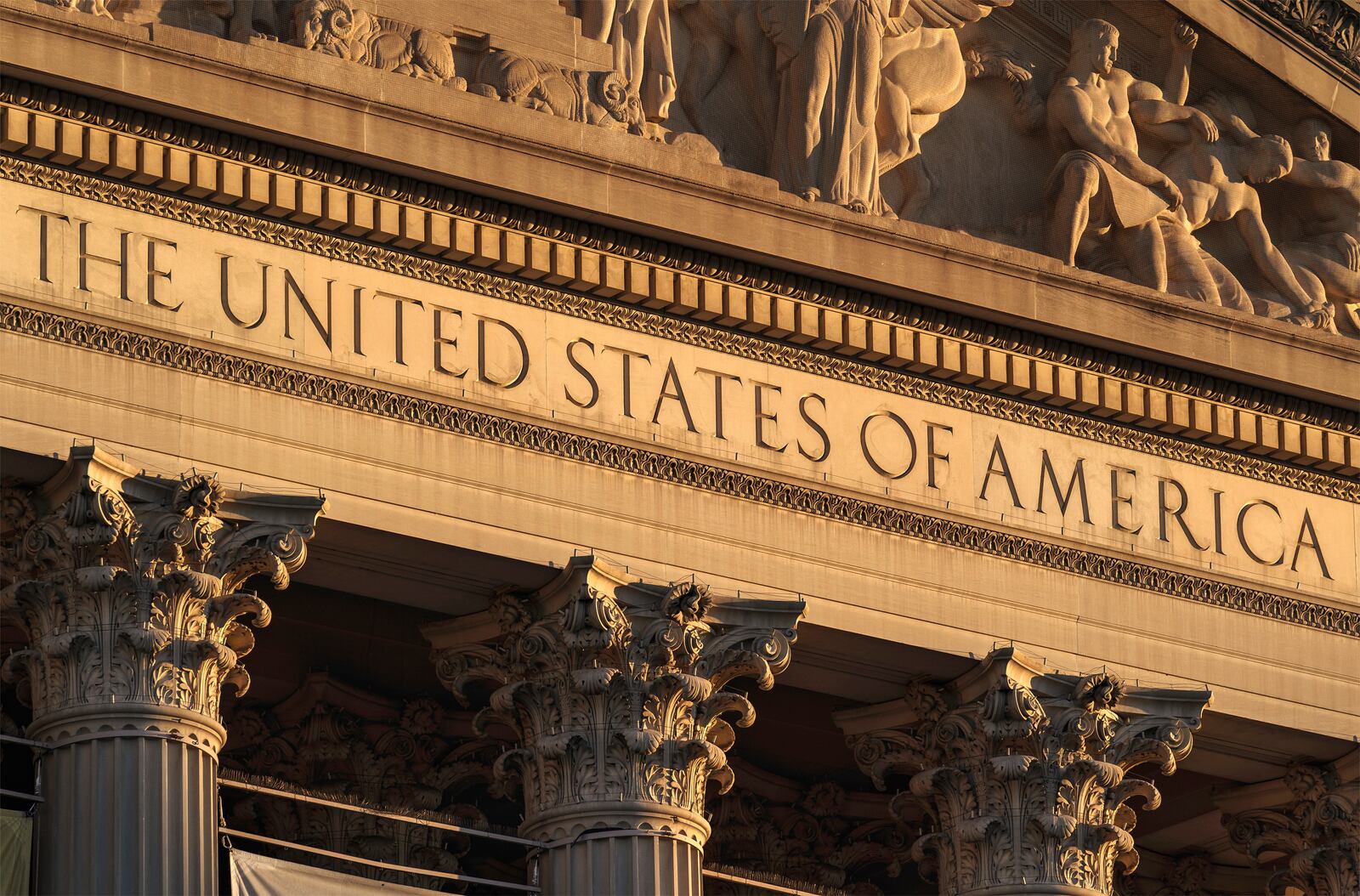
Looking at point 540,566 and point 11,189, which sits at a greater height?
point 11,189

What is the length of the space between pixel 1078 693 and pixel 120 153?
29.0ft

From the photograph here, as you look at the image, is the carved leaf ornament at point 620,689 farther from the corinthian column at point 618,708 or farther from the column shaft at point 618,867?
the column shaft at point 618,867

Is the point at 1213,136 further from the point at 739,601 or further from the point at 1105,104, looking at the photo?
the point at 739,601

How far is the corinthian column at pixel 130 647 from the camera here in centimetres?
2761

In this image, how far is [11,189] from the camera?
28.7m

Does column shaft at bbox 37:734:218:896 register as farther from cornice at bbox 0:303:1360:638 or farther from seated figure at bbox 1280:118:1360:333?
seated figure at bbox 1280:118:1360:333

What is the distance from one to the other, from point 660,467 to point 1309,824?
23.0 ft

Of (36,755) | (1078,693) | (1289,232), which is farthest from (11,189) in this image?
(1289,232)

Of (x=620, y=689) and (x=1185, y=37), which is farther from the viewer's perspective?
(x=1185, y=37)

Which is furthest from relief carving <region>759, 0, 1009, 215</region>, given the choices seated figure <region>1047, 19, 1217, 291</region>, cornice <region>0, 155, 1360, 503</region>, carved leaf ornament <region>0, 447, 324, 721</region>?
carved leaf ornament <region>0, 447, 324, 721</region>

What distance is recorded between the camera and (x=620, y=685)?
2983 cm

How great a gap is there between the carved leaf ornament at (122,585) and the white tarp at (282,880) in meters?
1.21

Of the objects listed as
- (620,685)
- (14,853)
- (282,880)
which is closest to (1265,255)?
(620,685)

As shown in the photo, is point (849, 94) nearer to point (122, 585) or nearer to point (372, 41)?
point (372, 41)
